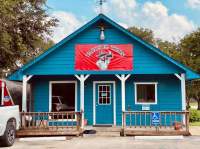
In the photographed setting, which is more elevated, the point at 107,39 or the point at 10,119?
the point at 107,39

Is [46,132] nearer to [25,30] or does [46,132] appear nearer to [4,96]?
[4,96]

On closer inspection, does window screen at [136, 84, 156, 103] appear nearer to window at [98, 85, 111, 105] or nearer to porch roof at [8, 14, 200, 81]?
window at [98, 85, 111, 105]

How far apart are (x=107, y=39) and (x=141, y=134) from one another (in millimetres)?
5015

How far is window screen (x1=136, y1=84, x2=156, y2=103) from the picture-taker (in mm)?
20531

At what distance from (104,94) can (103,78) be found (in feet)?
2.62

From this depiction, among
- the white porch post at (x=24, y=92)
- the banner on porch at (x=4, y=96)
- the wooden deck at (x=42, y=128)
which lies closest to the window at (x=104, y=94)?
the wooden deck at (x=42, y=128)

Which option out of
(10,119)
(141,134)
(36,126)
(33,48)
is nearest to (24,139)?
Answer: (36,126)

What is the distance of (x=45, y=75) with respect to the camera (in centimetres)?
2033

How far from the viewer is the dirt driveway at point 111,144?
13602 millimetres

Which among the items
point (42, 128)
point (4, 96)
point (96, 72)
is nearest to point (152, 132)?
point (96, 72)

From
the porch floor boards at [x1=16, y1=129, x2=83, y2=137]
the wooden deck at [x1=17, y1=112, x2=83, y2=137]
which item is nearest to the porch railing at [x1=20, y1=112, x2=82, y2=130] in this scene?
the wooden deck at [x1=17, y1=112, x2=83, y2=137]

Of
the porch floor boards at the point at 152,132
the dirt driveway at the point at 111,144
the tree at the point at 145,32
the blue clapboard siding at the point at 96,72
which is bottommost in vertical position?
the dirt driveway at the point at 111,144

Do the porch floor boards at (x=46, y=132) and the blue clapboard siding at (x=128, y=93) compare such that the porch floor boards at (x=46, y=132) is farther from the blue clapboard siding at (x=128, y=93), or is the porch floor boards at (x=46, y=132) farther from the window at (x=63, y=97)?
the window at (x=63, y=97)

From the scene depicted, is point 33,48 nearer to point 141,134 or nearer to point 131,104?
point 131,104
